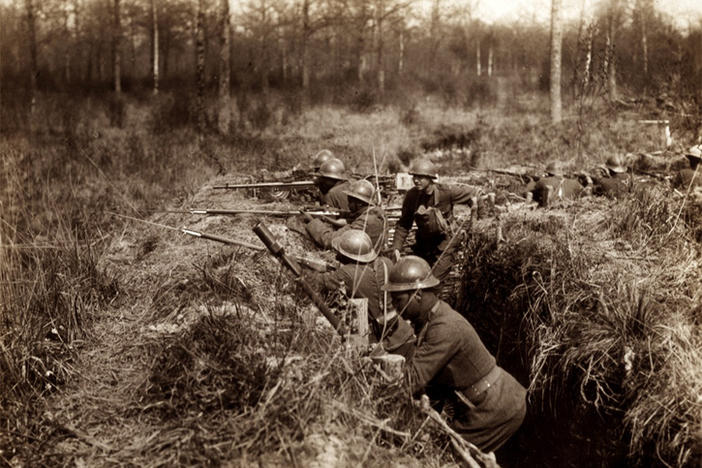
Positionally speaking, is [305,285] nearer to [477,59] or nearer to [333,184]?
[333,184]

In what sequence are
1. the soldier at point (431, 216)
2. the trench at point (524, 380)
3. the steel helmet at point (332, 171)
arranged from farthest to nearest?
the steel helmet at point (332, 171) → the soldier at point (431, 216) → the trench at point (524, 380)

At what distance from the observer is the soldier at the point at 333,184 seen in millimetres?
7855

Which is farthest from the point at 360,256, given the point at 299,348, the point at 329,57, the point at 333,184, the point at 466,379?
the point at 329,57

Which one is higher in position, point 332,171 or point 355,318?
point 332,171

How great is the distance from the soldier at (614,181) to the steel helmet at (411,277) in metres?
4.47

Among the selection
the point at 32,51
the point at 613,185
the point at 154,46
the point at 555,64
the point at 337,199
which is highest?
the point at 154,46

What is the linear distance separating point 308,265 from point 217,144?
1124 cm

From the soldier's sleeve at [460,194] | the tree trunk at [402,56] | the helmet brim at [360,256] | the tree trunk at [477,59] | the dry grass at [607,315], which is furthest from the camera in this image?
the tree trunk at [477,59]

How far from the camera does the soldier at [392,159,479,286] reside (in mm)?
7273

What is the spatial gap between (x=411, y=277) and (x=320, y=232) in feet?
10.1

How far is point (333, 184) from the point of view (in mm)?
8367

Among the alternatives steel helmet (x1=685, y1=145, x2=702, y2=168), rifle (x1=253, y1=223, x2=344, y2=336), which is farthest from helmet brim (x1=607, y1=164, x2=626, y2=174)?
rifle (x1=253, y1=223, x2=344, y2=336)

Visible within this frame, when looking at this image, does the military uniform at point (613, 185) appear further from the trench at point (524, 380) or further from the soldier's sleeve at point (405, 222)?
the soldier's sleeve at point (405, 222)

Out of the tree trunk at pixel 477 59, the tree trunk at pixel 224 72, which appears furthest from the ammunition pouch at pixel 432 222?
the tree trunk at pixel 477 59
